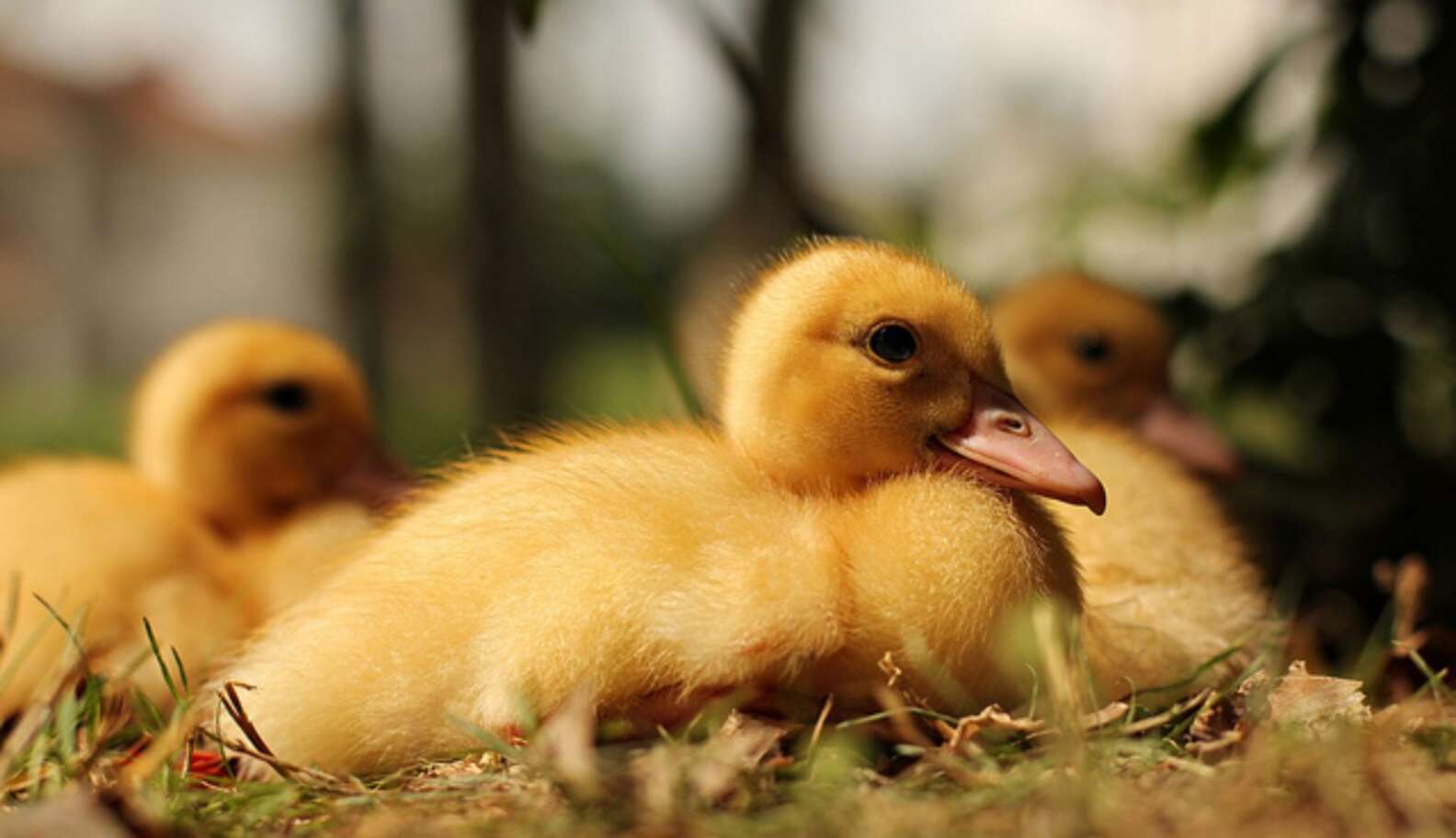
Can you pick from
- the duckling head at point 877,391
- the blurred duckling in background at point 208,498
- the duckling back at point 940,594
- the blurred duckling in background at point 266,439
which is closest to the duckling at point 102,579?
the blurred duckling in background at point 208,498

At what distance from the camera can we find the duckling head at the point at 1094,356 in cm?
329

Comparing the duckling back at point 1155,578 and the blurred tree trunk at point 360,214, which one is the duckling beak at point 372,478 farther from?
the blurred tree trunk at point 360,214

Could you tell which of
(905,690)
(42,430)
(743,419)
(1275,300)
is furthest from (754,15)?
(42,430)

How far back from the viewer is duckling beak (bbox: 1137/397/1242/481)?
3.16 meters

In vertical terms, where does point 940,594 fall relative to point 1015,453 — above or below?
below

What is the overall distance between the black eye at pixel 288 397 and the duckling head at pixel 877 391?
1650 mm

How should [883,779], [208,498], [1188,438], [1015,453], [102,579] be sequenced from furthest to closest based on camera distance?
[1188,438] → [208,498] → [102,579] → [1015,453] → [883,779]

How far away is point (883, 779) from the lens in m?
1.51

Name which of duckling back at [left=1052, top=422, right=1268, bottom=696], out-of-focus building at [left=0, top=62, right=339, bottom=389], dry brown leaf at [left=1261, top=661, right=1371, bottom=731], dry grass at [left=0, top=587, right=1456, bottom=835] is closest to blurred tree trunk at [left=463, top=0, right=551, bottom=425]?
duckling back at [left=1052, top=422, right=1268, bottom=696]

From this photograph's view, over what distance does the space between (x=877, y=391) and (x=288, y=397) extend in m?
1.83

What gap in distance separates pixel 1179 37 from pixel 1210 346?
331cm

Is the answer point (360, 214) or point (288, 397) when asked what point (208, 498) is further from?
point (360, 214)

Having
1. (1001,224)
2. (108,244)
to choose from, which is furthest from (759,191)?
(108,244)

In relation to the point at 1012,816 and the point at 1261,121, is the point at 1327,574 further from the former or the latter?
the point at 1012,816
